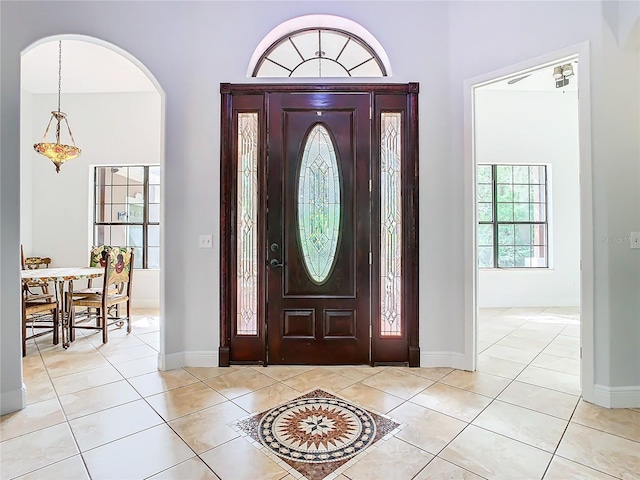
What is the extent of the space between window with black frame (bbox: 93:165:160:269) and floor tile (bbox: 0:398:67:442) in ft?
12.5

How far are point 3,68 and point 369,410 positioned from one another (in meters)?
3.42

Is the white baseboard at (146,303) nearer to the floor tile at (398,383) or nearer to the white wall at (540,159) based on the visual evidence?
the floor tile at (398,383)

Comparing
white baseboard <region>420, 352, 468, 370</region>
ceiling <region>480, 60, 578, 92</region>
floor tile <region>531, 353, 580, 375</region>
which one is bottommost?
floor tile <region>531, 353, 580, 375</region>

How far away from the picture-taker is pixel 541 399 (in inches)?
94.4

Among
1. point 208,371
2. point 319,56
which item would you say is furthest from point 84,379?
point 319,56

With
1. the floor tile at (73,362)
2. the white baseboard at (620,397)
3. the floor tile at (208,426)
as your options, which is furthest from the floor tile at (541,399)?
the floor tile at (73,362)

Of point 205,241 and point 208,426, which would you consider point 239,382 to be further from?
point 205,241

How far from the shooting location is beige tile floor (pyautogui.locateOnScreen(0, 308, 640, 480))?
1646 millimetres

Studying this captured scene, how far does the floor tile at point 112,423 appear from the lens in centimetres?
189

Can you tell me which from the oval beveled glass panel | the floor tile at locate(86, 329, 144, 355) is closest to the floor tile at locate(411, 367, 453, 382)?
the oval beveled glass panel

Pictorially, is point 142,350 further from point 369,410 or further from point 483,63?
point 483,63

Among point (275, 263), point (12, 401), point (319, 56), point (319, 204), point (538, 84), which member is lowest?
point (12, 401)

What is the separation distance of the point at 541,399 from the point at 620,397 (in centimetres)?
49

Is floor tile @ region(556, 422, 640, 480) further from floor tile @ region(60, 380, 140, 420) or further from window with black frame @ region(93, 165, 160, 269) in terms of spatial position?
window with black frame @ region(93, 165, 160, 269)
